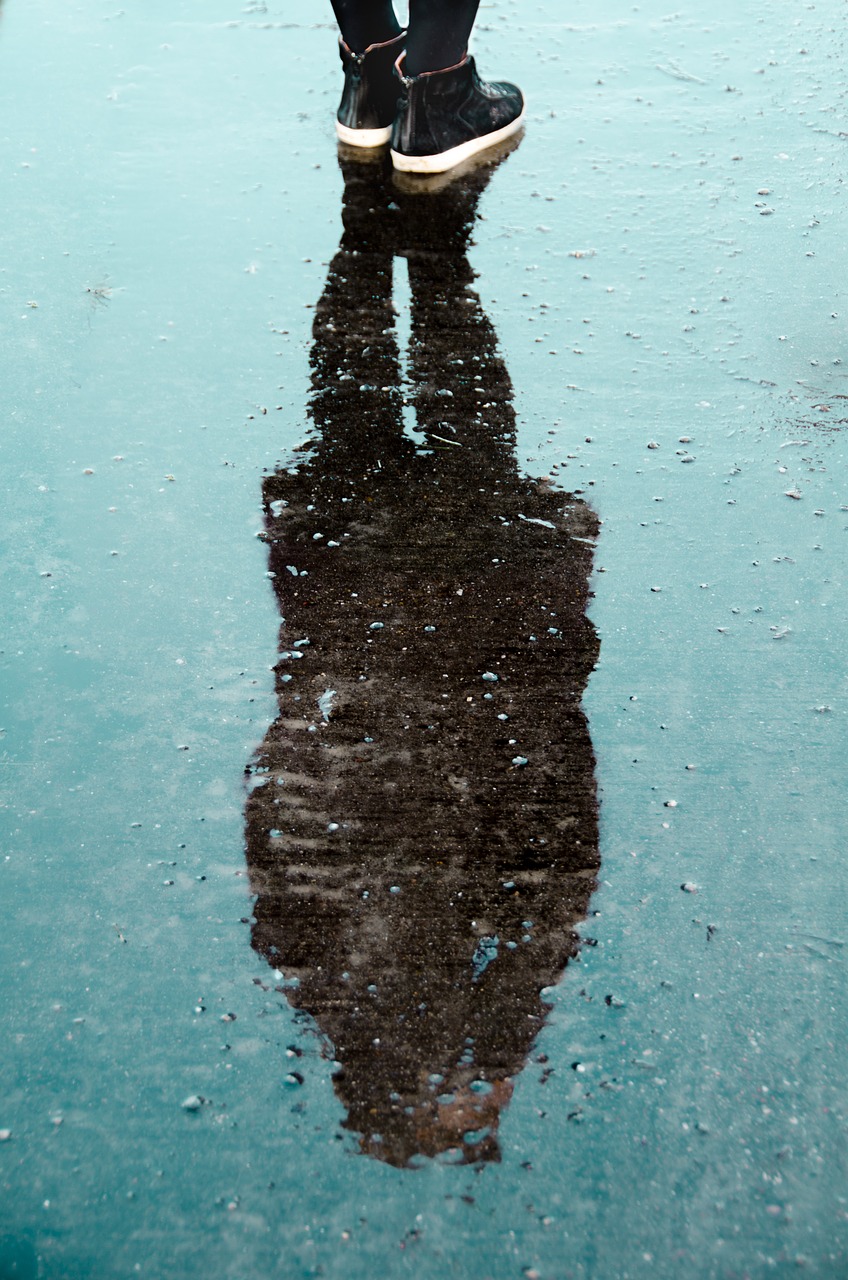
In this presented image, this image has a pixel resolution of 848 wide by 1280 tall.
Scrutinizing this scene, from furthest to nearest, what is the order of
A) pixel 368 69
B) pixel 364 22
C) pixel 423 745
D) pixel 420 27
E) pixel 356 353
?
1. pixel 368 69
2. pixel 364 22
3. pixel 420 27
4. pixel 356 353
5. pixel 423 745

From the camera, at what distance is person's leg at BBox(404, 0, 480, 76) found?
3303mm

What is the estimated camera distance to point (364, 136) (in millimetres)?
3666

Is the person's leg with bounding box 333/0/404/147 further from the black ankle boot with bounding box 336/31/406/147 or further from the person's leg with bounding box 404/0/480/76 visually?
the person's leg with bounding box 404/0/480/76

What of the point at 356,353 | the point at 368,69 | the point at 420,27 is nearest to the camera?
the point at 356,353

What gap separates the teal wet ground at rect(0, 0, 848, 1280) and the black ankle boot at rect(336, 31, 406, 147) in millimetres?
147

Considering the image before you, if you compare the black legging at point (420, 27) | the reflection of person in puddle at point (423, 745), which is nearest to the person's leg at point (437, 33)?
the black legging at point (420, 27)

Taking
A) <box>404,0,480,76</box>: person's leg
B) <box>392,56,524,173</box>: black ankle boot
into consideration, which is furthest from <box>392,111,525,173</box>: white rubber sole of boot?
<box>404,0,480,76</box>: person's leg

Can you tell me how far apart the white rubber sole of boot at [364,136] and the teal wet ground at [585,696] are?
0.32 ft

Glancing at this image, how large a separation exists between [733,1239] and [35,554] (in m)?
1.72

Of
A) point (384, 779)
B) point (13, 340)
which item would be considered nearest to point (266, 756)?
point (384, 779)

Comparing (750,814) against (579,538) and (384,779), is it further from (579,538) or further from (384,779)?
(579,538)

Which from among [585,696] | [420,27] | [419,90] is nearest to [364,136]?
[419,90]

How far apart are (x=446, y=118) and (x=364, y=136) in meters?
0.31

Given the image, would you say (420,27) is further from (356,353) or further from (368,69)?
(356,353)
